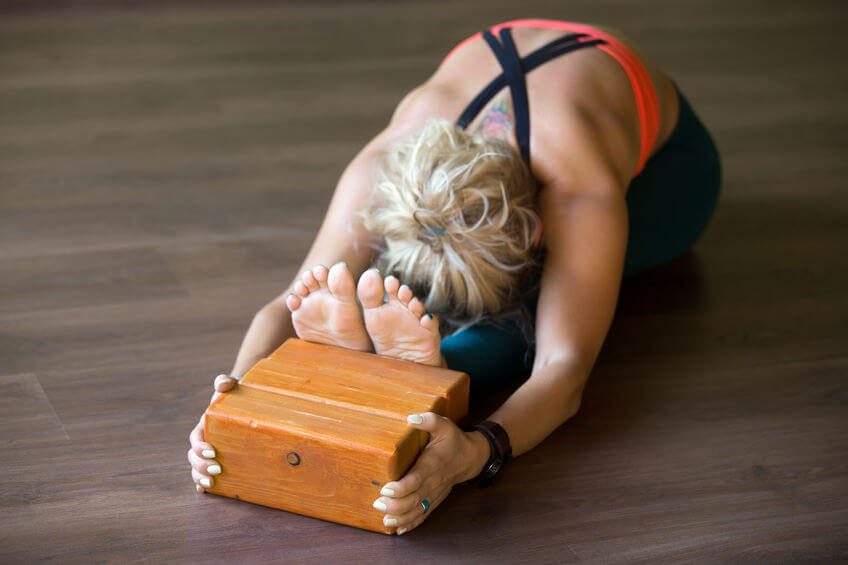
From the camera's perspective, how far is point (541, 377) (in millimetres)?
1593

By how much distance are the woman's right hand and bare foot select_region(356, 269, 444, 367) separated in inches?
9.0

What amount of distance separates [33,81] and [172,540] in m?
2.31

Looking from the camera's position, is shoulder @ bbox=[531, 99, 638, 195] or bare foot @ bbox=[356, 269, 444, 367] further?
shoulder @ bbox=[531, 99, 638, 195]

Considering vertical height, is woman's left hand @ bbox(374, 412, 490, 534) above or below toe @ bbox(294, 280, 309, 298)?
below

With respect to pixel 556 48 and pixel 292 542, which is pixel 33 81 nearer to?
pixel 556 48

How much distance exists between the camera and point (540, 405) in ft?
5.16

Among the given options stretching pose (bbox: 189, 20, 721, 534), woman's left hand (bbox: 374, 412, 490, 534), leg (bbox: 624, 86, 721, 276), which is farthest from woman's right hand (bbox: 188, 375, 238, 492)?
leg (bbox: 624, 86, 721, 276)

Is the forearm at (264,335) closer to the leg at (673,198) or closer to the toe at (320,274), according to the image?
the toe at (320,274)

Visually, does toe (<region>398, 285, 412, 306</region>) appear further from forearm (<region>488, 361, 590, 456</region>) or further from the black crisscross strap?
the black crisscross strap

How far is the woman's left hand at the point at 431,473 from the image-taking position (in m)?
1.36

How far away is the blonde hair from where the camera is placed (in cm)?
157

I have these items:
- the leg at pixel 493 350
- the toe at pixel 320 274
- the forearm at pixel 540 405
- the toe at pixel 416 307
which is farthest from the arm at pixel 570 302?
the toe at pixel 320 274

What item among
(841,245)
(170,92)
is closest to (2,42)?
(170,92)

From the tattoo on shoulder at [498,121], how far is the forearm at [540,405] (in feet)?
1.52
